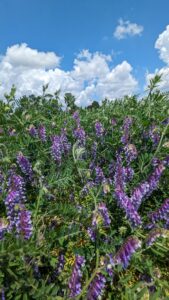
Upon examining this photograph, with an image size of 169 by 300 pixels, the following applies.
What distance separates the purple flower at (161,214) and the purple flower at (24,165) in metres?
0.89

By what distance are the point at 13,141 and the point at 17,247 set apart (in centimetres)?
151

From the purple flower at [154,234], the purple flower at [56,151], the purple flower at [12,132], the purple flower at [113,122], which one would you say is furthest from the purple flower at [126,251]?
the purple flower at [113,122]

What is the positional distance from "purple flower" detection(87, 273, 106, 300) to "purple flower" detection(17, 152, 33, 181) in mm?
1166

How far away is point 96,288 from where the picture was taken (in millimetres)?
1744

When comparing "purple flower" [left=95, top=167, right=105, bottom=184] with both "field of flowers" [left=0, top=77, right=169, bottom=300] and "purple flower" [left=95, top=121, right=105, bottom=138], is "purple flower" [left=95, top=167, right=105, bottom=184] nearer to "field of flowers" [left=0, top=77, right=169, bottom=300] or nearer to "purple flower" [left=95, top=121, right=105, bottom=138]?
"field of flowers" [left=0, top=77, right=169, bottom=300]

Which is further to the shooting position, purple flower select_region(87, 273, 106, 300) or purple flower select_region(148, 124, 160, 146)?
purple flower select_region(148, 124, 160, 146)

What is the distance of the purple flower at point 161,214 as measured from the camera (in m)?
2.33

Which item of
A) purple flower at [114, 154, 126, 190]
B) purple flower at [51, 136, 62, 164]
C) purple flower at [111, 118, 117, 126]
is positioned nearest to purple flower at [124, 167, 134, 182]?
purple flower at [114, 154, 126, 190]

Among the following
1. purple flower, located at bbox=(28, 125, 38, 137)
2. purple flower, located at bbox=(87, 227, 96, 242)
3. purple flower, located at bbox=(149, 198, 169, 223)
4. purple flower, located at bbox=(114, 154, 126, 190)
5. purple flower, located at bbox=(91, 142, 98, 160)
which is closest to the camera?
purple flower, located at bbox=(87, 227, 96, 242)

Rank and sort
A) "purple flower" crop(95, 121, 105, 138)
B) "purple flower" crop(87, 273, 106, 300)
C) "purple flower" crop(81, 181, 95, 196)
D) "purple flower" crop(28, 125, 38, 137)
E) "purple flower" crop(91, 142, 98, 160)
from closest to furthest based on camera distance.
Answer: "purple flower" crop(87, 273, 106, 300), "purple flower" crop(81, 181, 95, 196), "purple flower" crop(91, 142, 98, 160), "purple flower" crop(28, 125, 38, 137), "purple flower" crop(95, 121, 105, 138)

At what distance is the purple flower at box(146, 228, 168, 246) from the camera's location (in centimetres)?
203

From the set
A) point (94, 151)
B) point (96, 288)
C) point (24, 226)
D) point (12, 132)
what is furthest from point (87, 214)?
point (12, 132)

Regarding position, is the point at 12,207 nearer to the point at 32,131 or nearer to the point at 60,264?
the point at 60,264

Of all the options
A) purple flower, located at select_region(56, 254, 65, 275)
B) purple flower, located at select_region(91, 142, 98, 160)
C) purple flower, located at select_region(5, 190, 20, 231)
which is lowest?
purple flower, located at select_region(56, 254, 65, 275)
